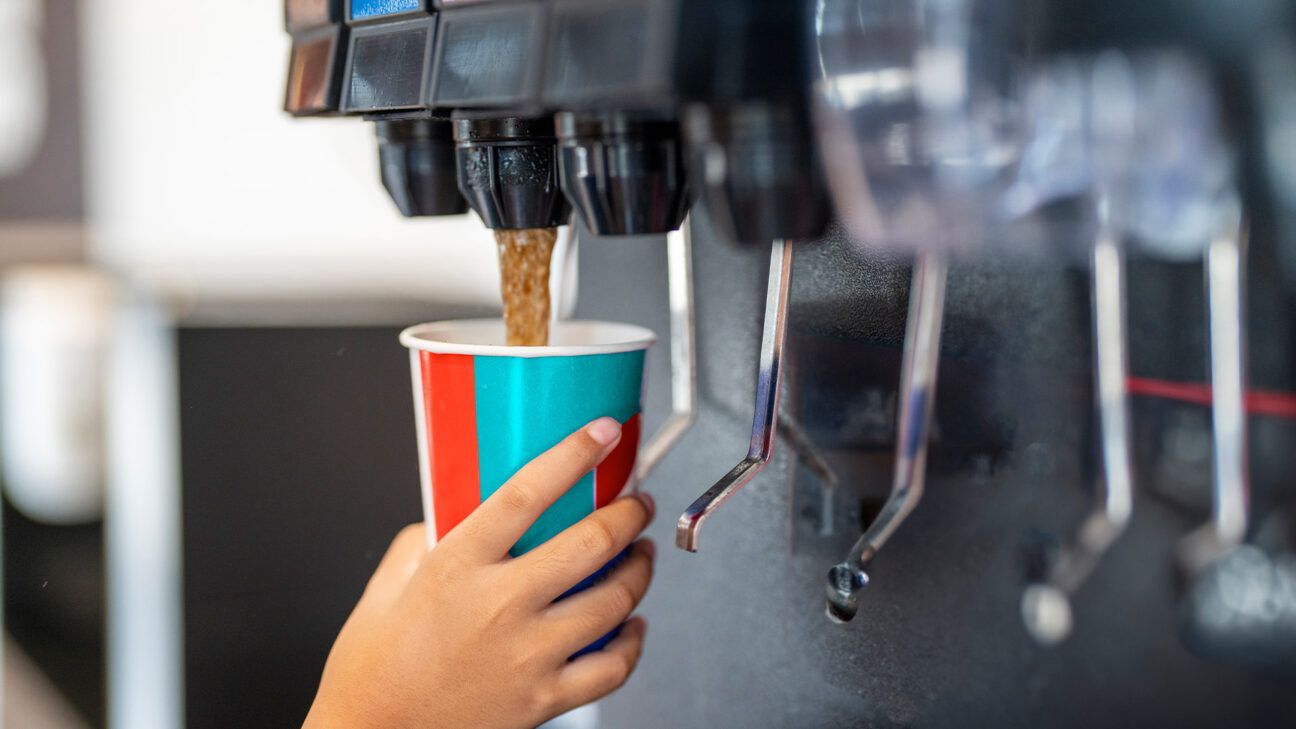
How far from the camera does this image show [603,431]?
538 millimetres

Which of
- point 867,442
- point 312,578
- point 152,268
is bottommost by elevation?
point 312,578

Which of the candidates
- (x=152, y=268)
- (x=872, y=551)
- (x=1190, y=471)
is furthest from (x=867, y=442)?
(x=152, y=268)

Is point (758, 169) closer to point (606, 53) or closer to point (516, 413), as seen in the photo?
point (606, 53)

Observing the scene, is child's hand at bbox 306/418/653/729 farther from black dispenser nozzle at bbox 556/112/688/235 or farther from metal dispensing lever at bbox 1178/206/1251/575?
metal dispensing lever at bbox 1178/206/1251/575

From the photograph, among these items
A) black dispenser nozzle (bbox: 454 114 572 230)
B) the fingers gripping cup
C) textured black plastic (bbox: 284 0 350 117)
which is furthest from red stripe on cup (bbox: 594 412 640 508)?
textured black plastic (bbox: 284 0 350 117)

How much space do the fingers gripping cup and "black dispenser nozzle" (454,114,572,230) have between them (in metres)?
0.07

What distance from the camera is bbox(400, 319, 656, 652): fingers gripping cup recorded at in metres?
0.53

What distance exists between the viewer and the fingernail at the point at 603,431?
53cm

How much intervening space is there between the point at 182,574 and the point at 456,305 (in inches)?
13.5

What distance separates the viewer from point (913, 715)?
0.55m

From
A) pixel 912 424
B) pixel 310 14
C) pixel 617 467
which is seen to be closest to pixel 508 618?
pixel 617 467

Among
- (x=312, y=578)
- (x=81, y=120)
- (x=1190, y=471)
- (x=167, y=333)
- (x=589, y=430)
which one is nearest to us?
(x=1190, y=471)

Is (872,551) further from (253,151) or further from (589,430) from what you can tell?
(253,151)

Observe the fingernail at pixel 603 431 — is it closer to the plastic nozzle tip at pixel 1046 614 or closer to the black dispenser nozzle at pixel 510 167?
the black dispenser nozzle at pixel 510 167
